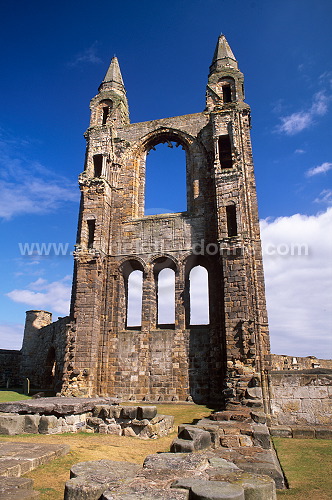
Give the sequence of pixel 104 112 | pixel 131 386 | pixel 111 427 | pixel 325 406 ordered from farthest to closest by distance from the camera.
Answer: pixel 104 112, pixel 131 386, pixel 325 406, pixel 111 427

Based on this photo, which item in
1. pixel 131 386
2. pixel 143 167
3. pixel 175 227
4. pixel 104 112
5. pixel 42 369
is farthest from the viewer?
pixel 42 369

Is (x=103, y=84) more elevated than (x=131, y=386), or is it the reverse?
(x=103, y=84)

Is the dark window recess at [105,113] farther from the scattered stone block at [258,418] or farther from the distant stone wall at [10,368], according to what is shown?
the distant stone wall at [10,368]

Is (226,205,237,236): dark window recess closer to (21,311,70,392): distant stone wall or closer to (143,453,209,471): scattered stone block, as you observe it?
(21,311,70,392): distant stone wall

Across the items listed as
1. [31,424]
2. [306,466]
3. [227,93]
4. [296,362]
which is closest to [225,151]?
[227,93]

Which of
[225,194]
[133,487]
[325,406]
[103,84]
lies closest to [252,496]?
[133,487]

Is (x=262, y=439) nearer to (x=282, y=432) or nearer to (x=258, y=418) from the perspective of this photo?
(x=258, y=418)

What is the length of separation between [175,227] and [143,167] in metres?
3.91

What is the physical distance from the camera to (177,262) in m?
14.5

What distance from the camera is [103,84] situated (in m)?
19.0

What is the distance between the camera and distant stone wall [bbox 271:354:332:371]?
14.0m

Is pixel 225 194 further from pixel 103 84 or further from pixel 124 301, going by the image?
pixel 103 84

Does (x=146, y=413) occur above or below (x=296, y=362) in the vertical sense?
below

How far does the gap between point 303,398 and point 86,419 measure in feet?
17.7
